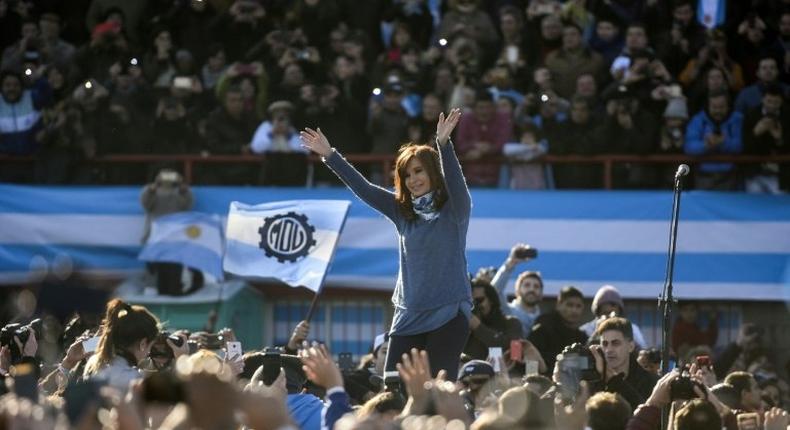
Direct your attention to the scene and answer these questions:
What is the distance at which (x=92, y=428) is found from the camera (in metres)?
5.68

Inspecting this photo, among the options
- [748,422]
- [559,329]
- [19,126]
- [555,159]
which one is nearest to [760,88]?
[555,159]

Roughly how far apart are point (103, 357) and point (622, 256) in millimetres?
10100

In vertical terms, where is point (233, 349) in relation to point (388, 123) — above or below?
below

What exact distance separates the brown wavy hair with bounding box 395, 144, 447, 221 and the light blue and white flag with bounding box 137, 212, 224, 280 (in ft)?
29.3

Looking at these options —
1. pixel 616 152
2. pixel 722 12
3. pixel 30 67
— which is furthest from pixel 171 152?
pixel 722 12

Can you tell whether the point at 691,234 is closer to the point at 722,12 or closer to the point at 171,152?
the point at 722,12

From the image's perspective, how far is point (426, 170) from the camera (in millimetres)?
9367

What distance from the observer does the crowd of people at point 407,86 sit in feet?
60.0

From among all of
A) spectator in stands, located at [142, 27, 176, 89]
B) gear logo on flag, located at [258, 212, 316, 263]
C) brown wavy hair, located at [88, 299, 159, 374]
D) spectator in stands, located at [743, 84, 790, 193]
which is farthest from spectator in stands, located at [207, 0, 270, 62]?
brown wavy hair, located at [88, 299, 159, 374]

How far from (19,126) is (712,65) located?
6.64 m

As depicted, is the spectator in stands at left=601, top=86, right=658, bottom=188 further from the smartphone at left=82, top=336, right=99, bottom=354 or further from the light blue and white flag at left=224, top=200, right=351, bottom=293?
the smartphone at left=82, top=336, right=99, bottom=354

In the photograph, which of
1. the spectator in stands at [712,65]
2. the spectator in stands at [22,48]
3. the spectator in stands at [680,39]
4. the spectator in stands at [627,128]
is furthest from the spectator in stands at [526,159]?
the spectator in stands at [22,48]

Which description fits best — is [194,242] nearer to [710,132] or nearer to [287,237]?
[287,237]

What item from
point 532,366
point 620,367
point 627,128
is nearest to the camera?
point 620,367
